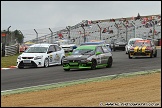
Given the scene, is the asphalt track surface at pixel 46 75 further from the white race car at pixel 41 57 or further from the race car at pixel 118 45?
the race car at pixel 118 45

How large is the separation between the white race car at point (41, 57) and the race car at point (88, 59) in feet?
9.32

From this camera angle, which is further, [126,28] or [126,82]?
[126,28]

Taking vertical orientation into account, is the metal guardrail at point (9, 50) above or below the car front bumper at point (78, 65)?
above

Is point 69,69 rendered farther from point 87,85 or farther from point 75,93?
point 75,93

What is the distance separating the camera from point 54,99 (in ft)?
33.2

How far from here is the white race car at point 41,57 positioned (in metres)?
22.9

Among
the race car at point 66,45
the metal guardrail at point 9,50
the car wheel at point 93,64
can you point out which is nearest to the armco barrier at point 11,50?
the metal guardrail at point 9,50

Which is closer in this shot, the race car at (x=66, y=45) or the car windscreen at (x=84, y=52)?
the car windscreen at (x=84, y=52)

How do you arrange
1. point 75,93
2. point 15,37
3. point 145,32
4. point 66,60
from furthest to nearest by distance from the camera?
point 145,32 < point 15,37 < point 66,60 < point 75,93

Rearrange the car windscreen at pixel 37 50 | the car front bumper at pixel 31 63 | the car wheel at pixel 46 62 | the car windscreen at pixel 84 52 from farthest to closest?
the car windscreen at pixel 37 50 → the car wheel at pixel 46 62 → the car front bumper at pixel 31 63 → the car windscreen at pixel 84 52

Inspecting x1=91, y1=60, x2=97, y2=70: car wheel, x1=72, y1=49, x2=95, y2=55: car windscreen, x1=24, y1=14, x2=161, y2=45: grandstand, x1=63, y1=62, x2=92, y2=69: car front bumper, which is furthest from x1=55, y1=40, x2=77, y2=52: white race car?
x1=63, y1=62, x2=92, y2=69: car front bumper

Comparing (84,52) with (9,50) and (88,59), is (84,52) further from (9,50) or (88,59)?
(9,50)

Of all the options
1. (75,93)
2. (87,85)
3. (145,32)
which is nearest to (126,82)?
(87,85)

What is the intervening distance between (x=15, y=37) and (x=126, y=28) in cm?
1540
